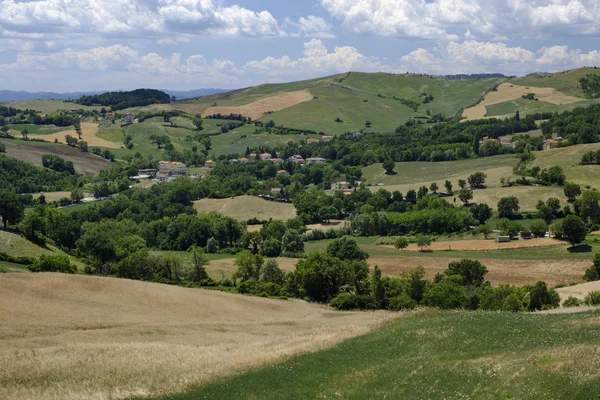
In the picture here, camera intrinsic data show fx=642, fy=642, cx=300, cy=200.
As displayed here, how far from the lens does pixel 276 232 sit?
11944cm

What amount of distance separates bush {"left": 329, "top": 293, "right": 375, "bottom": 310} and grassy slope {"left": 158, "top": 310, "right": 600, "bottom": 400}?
29410 mm

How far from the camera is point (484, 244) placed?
106 m

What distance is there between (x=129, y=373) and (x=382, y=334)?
15.2 meters

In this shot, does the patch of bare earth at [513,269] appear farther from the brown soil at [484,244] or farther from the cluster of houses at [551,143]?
the cluster of houses at [551,143]

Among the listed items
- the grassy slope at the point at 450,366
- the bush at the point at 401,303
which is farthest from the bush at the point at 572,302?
the grassy slope at the point at 450,366

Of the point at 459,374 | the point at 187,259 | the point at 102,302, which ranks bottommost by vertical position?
the point at 187,259

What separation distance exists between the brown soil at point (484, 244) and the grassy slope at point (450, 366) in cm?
6493

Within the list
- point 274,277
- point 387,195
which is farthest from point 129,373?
point 387,195

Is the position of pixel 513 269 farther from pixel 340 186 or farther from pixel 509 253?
pixel 340 186

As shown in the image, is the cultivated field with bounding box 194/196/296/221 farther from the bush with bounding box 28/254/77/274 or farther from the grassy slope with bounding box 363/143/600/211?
the bush with bounding box 28/254/77/274

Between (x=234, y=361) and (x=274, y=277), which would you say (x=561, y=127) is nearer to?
(x=274, y=277)

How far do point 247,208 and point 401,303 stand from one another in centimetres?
8503

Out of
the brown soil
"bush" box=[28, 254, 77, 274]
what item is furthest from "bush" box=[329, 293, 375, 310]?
the brown soil

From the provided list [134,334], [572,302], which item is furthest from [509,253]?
[134,334]
